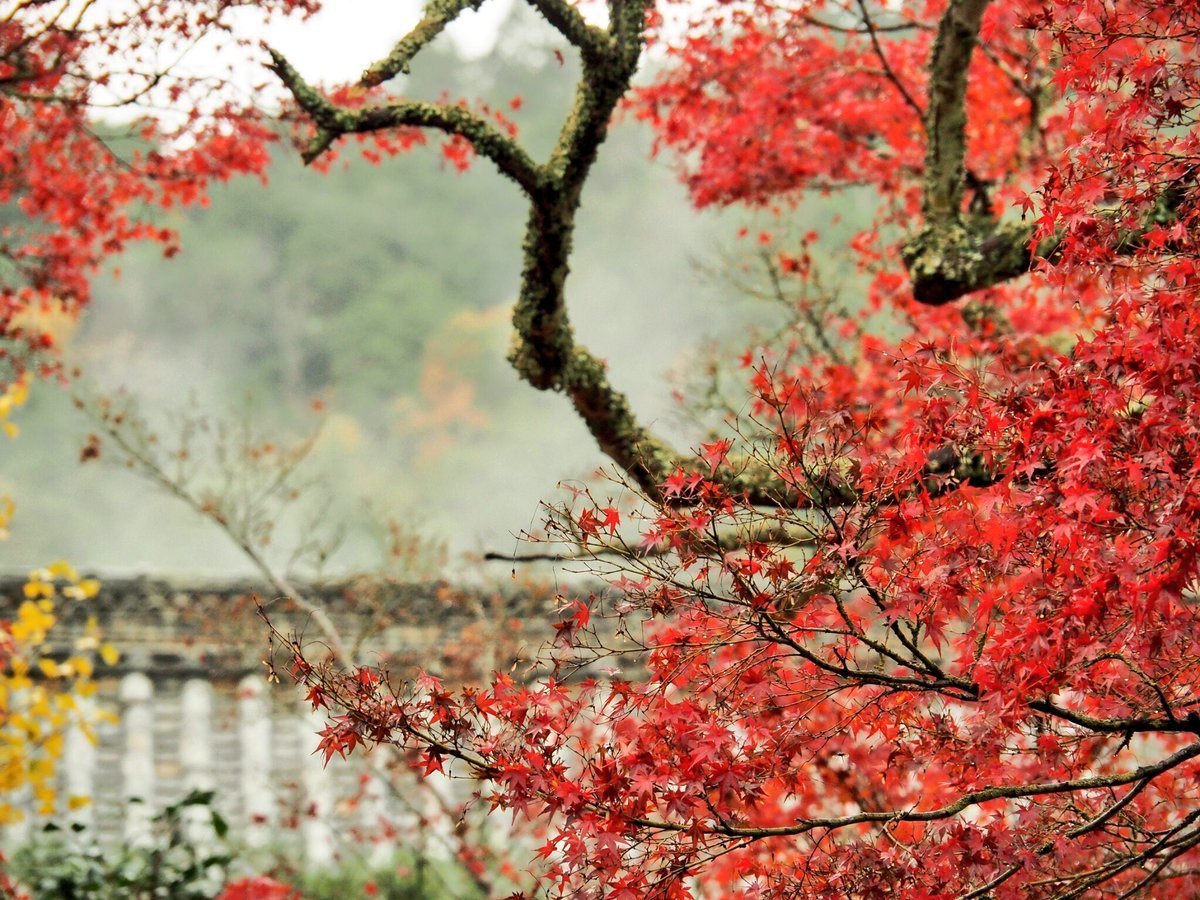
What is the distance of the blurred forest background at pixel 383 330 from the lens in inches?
1063

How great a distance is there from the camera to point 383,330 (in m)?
30.6

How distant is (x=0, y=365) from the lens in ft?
29.6

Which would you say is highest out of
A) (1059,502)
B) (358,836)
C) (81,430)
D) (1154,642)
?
(81,430)

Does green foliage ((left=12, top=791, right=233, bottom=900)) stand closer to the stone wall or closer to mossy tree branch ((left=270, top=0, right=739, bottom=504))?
the stone wall

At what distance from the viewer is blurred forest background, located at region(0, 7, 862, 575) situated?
2700 centimetres

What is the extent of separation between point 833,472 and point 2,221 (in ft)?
85.2

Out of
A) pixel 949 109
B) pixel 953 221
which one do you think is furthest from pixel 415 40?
pixel 949 109

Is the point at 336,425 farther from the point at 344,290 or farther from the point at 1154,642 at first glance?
the point at 1154,642

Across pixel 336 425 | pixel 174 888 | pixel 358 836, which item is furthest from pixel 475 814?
pixel 336 425

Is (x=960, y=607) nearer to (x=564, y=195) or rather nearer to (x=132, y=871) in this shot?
(x=564, y=195)

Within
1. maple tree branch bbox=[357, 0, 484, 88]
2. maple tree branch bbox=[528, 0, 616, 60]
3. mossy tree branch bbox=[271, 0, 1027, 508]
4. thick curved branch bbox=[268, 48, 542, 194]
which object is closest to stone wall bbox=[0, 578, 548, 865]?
mossy tree branch bbox=[271, 0, 1027, 508]

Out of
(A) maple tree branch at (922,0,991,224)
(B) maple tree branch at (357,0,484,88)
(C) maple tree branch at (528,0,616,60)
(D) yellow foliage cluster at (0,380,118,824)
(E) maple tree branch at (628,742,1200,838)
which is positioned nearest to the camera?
(E) maple tree branch at (628,742,1200,838)

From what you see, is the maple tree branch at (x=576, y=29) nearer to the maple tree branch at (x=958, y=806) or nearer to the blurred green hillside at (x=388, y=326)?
the maple tree branch at (x=958, y=806)

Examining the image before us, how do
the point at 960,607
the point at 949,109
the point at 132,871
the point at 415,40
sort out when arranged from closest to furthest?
1. the point at 960,607
2. the point at 415,40
3. the point at 949,109
4. the point at 132,871
